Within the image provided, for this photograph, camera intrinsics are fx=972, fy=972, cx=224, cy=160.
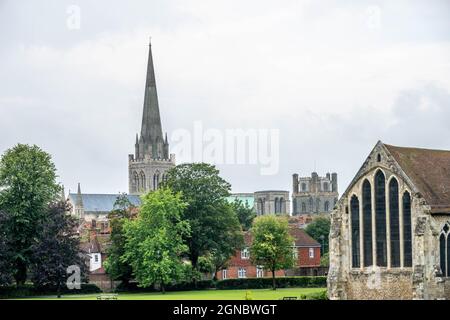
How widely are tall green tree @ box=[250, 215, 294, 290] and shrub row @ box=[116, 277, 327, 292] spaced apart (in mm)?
1361

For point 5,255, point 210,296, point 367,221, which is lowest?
point 210,296

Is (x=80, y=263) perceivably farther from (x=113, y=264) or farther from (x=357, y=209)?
(x=357, y=209)

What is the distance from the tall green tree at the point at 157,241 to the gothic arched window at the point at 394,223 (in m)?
25.0

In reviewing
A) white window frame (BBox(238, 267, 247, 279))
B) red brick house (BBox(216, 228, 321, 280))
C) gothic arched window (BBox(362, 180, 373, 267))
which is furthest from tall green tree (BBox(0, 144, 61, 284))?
gothic arched window (BBox(362, 180, 373, 267))

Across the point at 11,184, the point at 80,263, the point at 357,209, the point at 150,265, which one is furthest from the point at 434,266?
the point at 11,184

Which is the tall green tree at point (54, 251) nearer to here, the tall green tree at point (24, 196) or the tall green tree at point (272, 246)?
the tall green tree at point (24, 196)

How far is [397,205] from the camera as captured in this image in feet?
170

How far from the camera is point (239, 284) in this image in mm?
80000

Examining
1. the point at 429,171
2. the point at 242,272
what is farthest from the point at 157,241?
the point at 429,171

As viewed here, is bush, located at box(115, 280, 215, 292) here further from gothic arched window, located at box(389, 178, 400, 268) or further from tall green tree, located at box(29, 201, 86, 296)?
gothic arched window, located at box(389, 178, 400, 268)

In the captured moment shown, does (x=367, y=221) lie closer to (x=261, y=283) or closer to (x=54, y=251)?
(x=54, y=251)

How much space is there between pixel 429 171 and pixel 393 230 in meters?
4.29

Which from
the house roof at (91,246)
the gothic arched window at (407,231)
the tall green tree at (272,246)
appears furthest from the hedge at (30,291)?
the gothic arched window at (407,231)

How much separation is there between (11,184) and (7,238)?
4811mm
